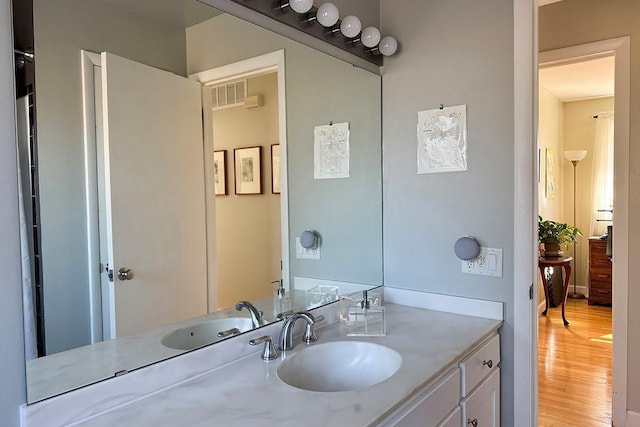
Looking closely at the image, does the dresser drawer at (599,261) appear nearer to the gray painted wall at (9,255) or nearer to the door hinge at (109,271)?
the door hinge at (109,271)

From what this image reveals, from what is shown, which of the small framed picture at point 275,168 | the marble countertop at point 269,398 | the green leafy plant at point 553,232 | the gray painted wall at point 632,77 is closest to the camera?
the marble countertop at point 269,398

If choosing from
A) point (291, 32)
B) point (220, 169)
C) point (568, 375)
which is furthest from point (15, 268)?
point (568, 375)

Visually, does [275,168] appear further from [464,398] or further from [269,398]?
[464,398]

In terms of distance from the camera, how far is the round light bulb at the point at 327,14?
1.71 metres

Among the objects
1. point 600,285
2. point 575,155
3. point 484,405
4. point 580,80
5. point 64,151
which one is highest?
point 580,80

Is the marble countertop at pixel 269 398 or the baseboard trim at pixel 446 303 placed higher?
the baseboard trim at pixel 446 303

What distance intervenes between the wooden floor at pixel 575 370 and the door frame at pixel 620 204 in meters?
0.24

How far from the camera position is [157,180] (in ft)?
4.40

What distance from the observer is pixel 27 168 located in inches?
38.2

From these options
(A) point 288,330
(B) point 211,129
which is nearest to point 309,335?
(A) point 288,330

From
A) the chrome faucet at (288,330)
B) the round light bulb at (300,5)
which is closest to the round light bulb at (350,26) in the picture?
the round light bulb at (300,5)

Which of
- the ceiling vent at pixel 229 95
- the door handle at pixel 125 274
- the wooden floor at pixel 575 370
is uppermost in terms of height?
the ceiling vent at pixel 229 95

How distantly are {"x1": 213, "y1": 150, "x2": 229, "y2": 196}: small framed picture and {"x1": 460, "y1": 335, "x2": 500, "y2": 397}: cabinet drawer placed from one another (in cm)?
101

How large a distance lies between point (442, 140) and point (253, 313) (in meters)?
1.10
